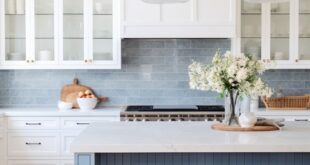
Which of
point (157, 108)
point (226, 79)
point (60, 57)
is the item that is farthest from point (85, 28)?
point (226, 79)

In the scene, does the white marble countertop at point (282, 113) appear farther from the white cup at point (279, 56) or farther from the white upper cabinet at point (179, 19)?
the white upper cabinet at point (179, 19)

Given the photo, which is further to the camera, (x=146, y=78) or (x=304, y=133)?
(x=146, y=78)

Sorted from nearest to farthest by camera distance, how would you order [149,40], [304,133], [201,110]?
[304,133] → [201,110] → [149,40]

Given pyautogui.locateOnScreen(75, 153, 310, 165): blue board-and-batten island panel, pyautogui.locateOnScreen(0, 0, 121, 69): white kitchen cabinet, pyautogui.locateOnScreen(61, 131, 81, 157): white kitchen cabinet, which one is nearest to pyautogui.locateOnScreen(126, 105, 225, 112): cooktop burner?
pyautogui.locateOnScreen(0, 0, 121, 69): white kitchen cabinet

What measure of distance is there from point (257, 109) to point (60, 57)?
220 centimetres

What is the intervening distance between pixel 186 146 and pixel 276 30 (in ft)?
9.64

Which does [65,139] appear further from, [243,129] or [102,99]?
[243,129]

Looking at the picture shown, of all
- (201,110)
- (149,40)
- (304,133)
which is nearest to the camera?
(304,133)

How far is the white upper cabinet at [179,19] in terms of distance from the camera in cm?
509

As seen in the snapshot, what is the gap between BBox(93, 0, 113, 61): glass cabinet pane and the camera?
524 cm

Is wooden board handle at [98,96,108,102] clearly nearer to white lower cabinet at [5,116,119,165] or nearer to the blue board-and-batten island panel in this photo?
white lower cabinet at [5,116,119,165]

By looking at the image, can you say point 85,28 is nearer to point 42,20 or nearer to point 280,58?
point 42,20

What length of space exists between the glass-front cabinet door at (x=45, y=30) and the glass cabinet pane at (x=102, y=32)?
0.43m

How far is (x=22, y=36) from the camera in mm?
5250
